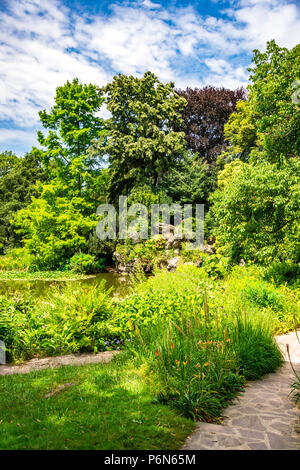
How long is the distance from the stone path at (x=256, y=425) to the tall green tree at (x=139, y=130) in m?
17.0

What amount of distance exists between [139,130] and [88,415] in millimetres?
19396

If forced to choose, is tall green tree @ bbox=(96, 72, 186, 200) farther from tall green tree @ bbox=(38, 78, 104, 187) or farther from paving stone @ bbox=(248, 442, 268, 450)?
paving stone @ bbox=(248, 442, 268, 450)

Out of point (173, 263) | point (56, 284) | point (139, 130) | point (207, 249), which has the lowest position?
point (56, 284)

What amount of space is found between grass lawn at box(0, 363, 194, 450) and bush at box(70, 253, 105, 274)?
14.3 meters

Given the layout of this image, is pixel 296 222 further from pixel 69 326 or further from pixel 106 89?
pixel 106 89

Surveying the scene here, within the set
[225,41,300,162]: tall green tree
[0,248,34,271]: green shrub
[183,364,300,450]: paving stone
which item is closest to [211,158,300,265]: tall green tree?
[225,41,300,162]: tall green tree

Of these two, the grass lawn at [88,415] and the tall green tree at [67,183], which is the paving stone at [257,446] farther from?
the tall green tree at [67,183]

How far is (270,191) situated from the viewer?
8.06 meters

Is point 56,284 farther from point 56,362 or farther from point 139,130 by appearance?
point 139,130

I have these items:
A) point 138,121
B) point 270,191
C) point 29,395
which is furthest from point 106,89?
point 29,395

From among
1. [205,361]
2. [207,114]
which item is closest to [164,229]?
[207,114]

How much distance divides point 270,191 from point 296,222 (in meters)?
1.05

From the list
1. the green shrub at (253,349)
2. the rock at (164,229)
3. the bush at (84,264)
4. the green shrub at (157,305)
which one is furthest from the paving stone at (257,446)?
the bush at (84,264)

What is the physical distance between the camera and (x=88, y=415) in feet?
8.95
